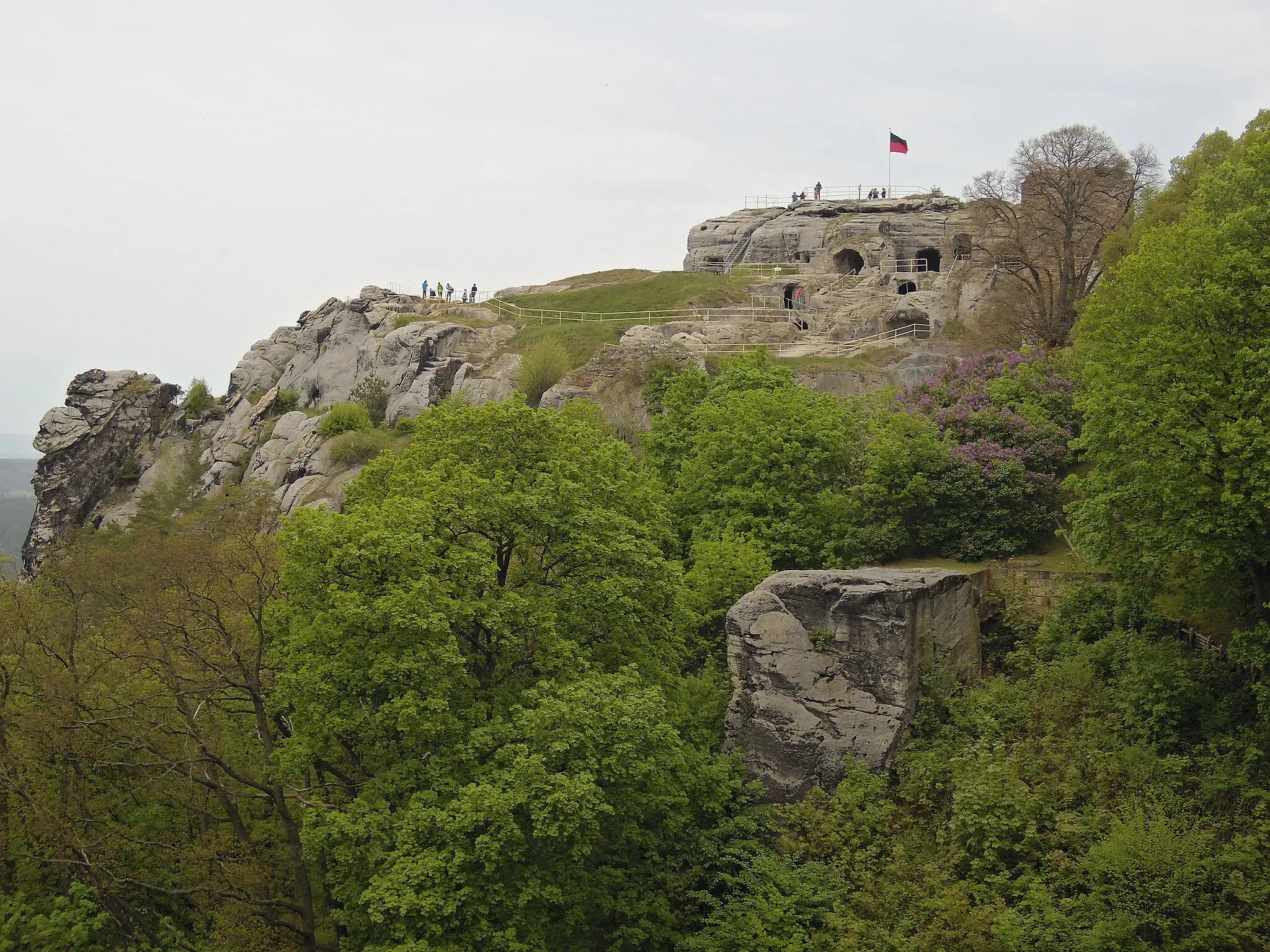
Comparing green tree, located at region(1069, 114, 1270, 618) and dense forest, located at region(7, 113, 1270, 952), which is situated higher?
green tree, located at region(1069, 114, 1270, 618)

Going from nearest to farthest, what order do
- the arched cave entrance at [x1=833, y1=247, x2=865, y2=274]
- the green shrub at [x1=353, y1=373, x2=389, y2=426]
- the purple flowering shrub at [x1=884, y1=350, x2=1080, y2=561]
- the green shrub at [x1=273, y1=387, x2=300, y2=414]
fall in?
the purple flowering shrub at [x1=884, y1=350, x2=1080, y2=561] < the green shrub at [x1=353, y1=373, x2=389, y2=426] < the green shrub at [x1=273, y1=387, x2=300, y2=414] < the arched cave entrance at [x1=833, y1=247, x2=865, y2=274]

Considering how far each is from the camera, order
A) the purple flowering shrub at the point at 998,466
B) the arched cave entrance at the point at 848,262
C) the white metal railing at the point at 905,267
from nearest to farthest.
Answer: the purple flowering shrub at the point at 998,466 → the white metal railing at the point at 905,267 → the arched cave entrance at the point at 848,262

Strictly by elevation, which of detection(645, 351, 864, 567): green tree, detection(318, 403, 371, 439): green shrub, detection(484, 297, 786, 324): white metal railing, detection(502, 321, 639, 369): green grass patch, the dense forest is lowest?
the dense forest

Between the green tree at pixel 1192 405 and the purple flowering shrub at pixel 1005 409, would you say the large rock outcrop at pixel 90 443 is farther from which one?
the green tree at pixel 1192 405

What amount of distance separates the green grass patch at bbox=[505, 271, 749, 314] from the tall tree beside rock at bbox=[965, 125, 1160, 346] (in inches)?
888

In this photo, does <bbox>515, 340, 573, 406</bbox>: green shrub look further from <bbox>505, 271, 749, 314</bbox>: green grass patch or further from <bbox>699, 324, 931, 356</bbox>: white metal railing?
<bbox>505, 271, 749, 314</bbox>: green grass patch

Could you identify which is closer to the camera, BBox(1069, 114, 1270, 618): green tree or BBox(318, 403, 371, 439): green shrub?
BBox(1069, 114, 1270, 618): green tree

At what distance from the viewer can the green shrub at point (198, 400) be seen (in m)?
73.9

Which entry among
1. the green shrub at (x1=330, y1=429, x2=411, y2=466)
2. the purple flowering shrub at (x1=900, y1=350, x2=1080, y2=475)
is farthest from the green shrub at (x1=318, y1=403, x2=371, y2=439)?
the purple flowering shrub at (x1=900, y1=350, x2=1080, y2=475)

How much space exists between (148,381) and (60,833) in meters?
62.5

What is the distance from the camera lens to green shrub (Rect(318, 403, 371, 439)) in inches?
2179

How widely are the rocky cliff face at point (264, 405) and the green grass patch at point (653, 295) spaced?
5914 mm

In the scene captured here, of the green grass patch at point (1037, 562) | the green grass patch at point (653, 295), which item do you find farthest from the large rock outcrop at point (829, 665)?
the green grass patch at point (653, 295)

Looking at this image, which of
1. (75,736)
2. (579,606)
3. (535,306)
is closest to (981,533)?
(579,606)
